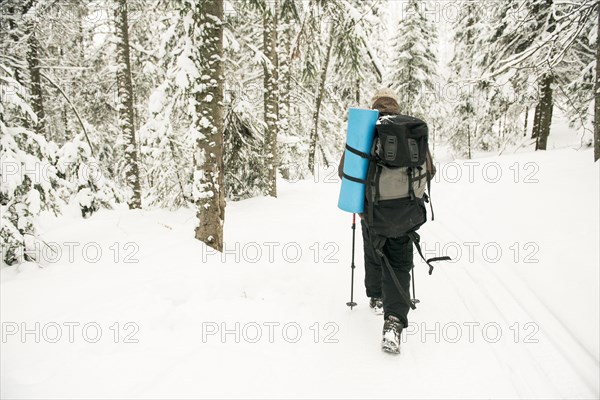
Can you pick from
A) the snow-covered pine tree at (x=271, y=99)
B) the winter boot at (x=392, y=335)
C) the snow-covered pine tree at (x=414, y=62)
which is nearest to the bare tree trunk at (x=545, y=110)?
the snow-covered pine tree at (x=414, y=62)

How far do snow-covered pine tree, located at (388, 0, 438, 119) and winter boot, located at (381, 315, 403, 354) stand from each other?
899 inches

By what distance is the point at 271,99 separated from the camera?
10312 mm

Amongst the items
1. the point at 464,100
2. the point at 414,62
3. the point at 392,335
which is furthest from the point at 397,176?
the point at 464,100

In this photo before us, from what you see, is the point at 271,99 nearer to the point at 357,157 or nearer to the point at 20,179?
the point at 20,179

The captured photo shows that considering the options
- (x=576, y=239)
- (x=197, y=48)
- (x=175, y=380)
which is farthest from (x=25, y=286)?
(x=576, y=239)

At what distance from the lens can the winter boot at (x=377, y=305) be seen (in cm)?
426

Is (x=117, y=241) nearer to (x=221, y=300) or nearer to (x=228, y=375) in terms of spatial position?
(x=221, y=300)

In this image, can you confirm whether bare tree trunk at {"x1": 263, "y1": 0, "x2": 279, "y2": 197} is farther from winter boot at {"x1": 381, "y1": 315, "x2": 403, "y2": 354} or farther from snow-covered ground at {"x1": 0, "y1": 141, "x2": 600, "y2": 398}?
winter boot at {"x1": 381, "y1": 315, "x2": 403, "y2": 354}

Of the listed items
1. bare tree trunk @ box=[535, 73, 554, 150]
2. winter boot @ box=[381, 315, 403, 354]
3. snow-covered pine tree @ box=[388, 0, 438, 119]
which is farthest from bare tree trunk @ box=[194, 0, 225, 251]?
snow-covered pine tree @ box=[388, 0, 438, 119]

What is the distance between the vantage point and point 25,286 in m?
4.48

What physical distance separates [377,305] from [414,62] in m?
24.3

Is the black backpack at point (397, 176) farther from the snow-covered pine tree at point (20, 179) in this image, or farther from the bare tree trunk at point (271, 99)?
the bare tree trunk at point (271, 99)

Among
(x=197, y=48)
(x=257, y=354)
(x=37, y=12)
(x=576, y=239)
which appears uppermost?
(x=37, y=12)

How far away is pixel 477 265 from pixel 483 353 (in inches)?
95.5
